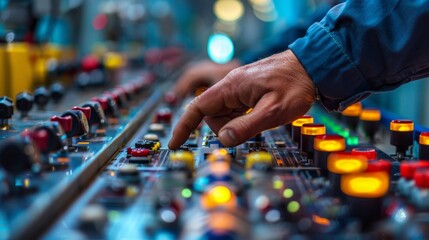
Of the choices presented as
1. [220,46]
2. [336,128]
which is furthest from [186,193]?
[220,46]

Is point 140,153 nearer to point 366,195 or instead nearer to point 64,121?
point 64,121

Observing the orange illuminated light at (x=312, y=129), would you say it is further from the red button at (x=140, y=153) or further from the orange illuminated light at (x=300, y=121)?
the red button at (x=140, y=153)

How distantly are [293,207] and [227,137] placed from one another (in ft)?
1.49

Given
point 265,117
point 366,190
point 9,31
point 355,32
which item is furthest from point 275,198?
point 9,31

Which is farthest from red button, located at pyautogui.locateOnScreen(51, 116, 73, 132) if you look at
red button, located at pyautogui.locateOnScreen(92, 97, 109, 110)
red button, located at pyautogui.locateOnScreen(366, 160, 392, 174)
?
red button, located at pyautogui.locateOnScreen(366, 160, 392, 174)

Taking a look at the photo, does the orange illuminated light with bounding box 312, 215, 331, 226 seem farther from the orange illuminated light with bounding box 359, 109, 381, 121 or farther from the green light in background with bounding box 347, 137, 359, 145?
the orange illuminated light with bounding box 359, 109, 381, 121

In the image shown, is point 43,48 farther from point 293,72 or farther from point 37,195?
point 37,195

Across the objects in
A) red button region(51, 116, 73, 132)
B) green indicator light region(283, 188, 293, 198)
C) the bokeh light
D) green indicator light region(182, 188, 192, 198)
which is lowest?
green indicator light region(283, 188, 293, 198)

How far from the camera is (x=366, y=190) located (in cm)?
80

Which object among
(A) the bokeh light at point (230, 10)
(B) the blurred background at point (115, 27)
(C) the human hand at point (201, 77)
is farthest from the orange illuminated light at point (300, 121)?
(A) the bokeh light at point (230, 10)

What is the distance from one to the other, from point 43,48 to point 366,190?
8.76ft

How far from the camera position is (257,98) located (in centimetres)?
140

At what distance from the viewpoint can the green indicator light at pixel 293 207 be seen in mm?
855

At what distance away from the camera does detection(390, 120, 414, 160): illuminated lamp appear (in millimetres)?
1318
